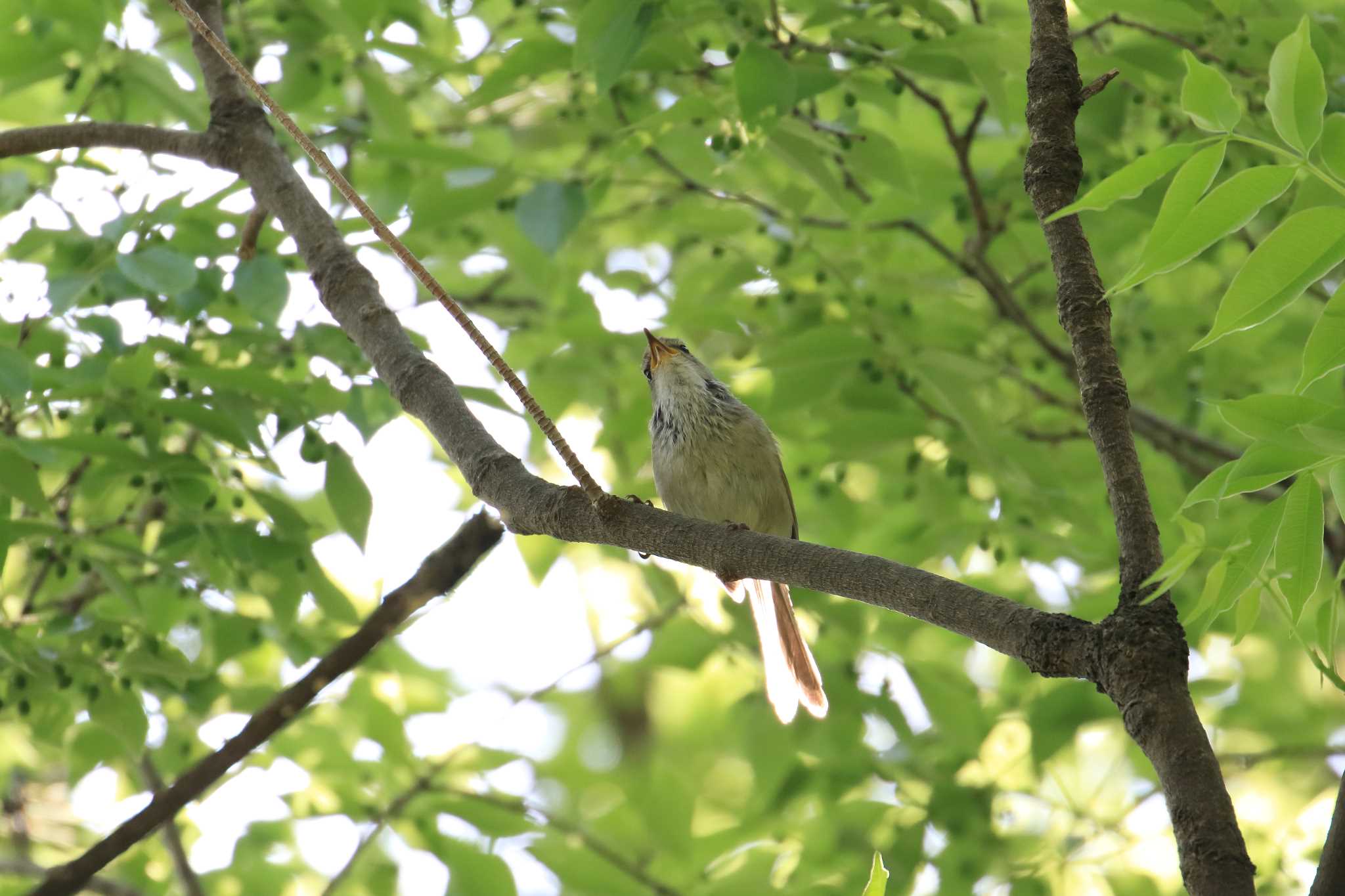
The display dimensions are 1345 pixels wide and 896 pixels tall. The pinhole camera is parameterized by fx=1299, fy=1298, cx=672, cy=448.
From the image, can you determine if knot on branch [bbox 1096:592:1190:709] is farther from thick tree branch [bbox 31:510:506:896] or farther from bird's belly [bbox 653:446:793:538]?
bird's belly [bbox 653:446:793:538]

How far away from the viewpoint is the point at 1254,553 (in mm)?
1835

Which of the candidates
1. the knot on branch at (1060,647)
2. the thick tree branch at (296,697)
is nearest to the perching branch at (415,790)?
the thick tree branch at (296,697)

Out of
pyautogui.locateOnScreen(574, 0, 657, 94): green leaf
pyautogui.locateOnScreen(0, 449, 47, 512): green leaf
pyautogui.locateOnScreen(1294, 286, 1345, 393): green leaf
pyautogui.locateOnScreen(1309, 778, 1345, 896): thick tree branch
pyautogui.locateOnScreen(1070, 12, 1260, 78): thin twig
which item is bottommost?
pyautogui.locateOnScreen(1309, 778, 1345, 896): thick tree branch

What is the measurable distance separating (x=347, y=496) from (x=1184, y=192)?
2935 mm

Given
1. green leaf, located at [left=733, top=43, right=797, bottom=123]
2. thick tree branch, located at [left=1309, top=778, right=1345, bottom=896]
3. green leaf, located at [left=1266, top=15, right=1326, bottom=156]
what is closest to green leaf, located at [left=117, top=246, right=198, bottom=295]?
green leaf, located at [left=733, top=43, right=797, bottom=123]

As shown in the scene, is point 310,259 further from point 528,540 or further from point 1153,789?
point 1153,789

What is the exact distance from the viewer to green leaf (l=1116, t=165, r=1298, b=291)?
5.59ft

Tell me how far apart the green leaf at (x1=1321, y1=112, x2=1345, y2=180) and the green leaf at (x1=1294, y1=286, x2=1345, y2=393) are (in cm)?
18

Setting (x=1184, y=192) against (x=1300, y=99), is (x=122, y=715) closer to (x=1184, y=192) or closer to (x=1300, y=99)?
(x=1184, y=192)

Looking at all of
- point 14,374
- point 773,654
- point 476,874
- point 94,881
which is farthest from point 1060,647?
point 94,881

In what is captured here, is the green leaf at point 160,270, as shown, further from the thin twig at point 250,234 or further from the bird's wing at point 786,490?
the bird's wing at point 786,490

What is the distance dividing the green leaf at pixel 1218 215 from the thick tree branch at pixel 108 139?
265 centimetres

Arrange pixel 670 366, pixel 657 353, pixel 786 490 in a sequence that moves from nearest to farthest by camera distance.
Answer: pixel 786 490 → pixel 670 366 → pixel 657 353

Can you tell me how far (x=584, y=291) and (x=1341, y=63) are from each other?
9.92 feet
